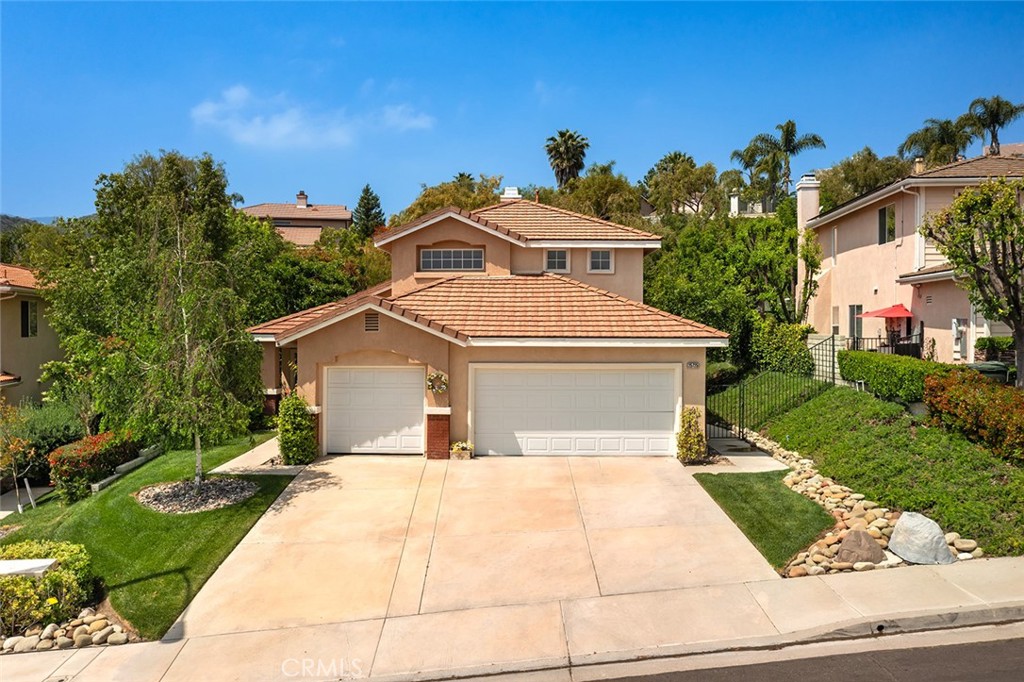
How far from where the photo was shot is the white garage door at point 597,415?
15734 millimetres

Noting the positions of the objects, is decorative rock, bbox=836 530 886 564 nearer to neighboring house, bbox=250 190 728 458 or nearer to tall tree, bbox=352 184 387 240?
neighboring house, bbox=250 190 728 458

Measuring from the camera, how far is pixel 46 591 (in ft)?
29.0

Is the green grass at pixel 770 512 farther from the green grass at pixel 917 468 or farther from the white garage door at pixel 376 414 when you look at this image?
the white garage door at pixel 376 414

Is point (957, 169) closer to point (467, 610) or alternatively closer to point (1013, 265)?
point (1013, 265)

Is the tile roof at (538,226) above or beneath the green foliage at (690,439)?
above

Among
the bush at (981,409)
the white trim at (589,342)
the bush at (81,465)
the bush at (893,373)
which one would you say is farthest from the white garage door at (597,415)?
the bush at (81,465)

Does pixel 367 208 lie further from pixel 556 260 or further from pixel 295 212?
pixel 556 260

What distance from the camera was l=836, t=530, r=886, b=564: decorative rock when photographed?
961 cm

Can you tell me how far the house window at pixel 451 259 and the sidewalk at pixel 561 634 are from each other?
13175 millimetres

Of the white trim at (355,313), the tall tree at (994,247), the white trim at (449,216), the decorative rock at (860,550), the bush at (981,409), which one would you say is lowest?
the decorative rock at (860,550)

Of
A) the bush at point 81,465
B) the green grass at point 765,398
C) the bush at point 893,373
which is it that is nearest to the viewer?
the bush at point 893,373

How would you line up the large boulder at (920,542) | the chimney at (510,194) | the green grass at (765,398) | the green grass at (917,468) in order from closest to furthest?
the large boulder at (920,542), the green grass at (917,468), the green grass at (765,398), the chimney at (510,194)

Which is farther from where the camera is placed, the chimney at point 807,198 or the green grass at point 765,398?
the chimney at point 807,198

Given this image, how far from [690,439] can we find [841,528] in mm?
4769
